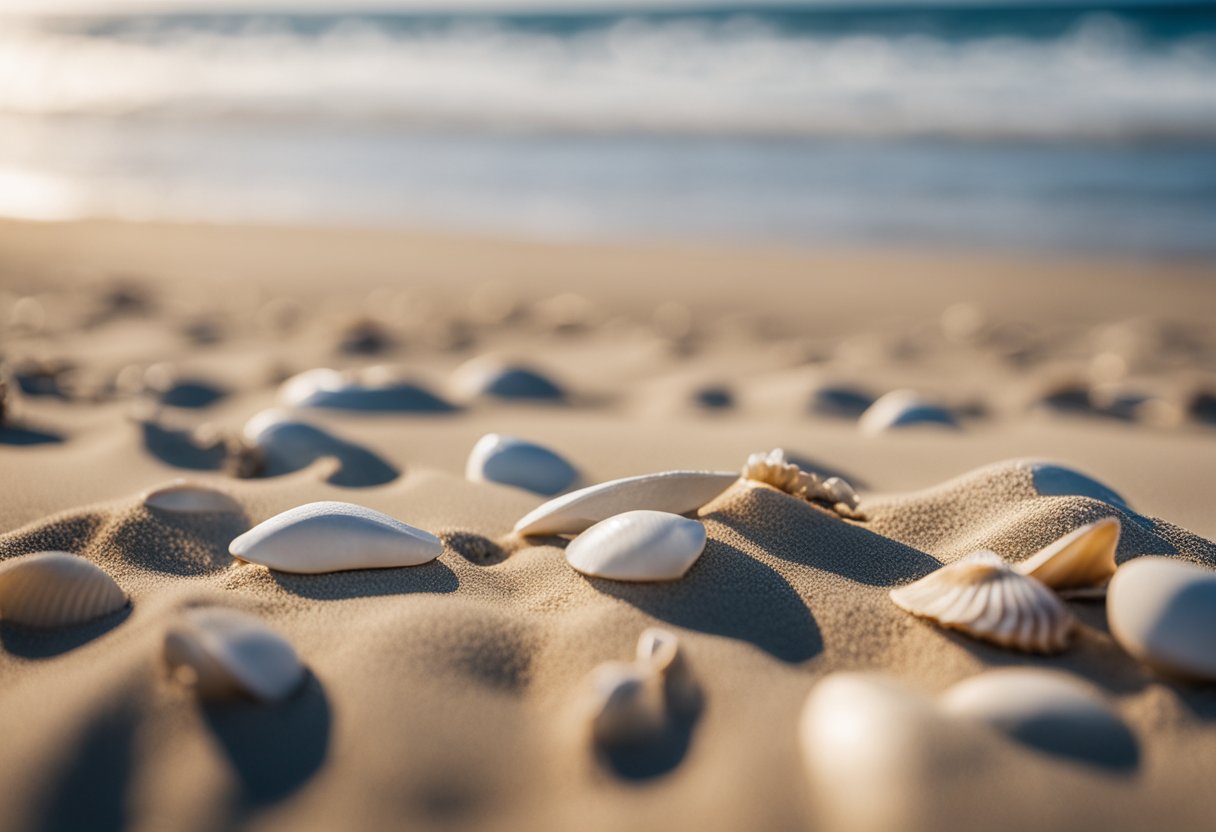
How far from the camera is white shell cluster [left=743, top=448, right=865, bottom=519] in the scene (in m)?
1.71

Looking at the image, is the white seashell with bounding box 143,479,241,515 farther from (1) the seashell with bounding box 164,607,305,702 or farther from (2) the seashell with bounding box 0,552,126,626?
(1) the seashell with bounding box 164,607,305,702

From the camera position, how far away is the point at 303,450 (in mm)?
2191

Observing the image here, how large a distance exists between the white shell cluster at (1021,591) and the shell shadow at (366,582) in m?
0.70

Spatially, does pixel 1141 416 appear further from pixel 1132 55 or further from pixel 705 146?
pixel 1132 55

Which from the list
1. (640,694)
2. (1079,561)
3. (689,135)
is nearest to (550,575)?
(640,694)

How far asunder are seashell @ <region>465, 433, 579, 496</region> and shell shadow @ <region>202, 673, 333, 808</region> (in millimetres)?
851

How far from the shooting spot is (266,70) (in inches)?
627

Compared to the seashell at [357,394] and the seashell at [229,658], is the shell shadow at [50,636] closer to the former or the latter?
the seashell at [229,658]

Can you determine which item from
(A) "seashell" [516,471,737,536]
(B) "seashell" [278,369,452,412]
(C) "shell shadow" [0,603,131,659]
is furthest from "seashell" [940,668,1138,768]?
(B) "seashell" [278,369,452,412]

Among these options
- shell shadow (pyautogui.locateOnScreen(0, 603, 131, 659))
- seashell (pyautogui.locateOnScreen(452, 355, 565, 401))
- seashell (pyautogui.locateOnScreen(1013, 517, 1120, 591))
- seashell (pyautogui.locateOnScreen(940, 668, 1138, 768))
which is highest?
seashell (pyautogui.locateOnScreen(1013, 517, 1120, 591))

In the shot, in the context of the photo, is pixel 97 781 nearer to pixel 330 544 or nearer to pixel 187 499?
pixel 330 544

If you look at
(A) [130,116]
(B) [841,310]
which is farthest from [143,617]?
(A) [130,116]

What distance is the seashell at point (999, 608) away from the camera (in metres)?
1.26

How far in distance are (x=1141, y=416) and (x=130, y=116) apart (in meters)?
11.5
